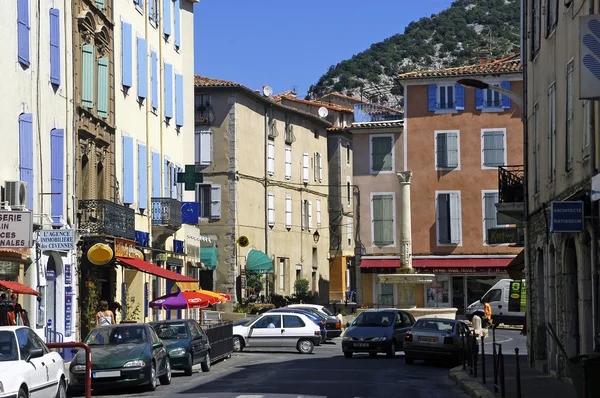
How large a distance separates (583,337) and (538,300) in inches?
268

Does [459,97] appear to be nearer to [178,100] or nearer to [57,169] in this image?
[178,100]

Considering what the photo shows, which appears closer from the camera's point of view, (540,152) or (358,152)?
(540,152)

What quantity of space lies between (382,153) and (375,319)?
27857mm

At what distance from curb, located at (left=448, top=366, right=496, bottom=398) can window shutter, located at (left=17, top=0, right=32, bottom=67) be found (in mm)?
12246

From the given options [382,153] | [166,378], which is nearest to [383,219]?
[382,153]

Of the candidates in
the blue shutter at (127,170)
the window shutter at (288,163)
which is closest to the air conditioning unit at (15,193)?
the blue shutter at (127,170)

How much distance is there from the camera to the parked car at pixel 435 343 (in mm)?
32156

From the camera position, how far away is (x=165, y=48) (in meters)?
45.5

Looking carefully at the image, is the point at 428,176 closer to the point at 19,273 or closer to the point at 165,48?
the point at 165,48

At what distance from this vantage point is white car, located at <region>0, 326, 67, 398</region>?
16.3m

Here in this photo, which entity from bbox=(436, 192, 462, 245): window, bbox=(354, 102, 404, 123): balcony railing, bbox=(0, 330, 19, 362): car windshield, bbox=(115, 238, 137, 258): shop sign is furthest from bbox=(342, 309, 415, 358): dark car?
bbox=(354, 102, 404, 123): balcony railing

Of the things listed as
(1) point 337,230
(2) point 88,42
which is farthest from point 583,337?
(1) point 337,230

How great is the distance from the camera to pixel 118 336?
24.2 m

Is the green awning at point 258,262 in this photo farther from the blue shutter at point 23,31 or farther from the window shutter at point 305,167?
the blue shutter at point 23,31
